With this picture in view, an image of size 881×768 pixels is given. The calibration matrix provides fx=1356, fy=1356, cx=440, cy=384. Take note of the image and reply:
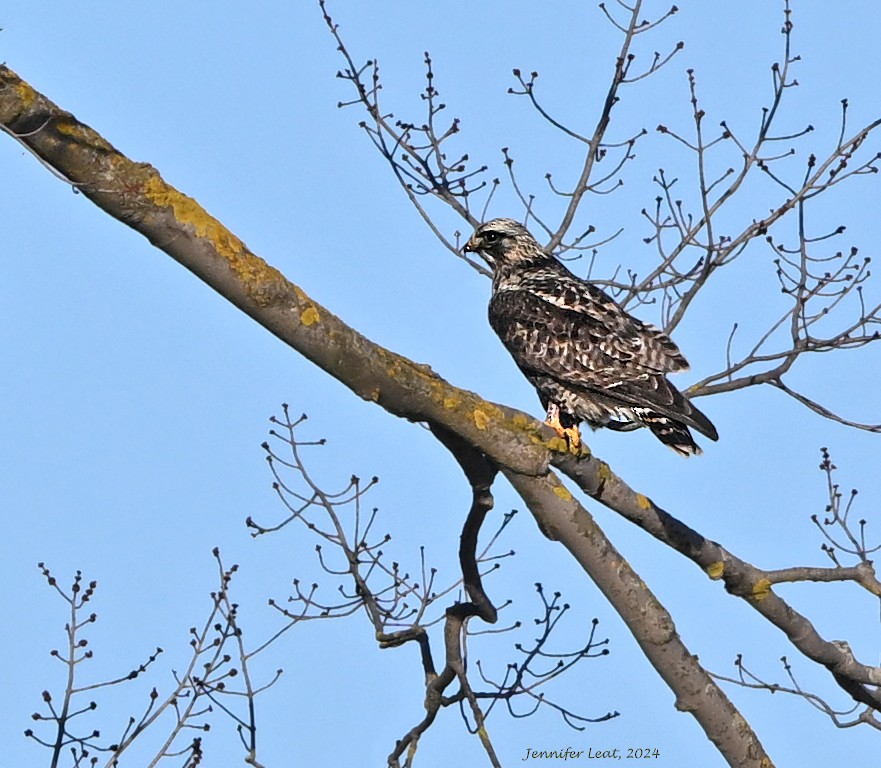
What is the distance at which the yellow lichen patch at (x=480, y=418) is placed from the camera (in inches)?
230

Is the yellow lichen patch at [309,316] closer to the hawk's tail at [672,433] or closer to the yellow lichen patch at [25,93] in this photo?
the yellow lichen patch at [25,93]

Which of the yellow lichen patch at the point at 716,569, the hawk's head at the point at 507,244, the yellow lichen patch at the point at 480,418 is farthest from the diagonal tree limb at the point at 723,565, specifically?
the hawk's head at the point at 507,244

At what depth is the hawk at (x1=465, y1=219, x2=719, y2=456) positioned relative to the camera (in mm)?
8344

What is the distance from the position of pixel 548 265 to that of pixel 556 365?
1.40 meters

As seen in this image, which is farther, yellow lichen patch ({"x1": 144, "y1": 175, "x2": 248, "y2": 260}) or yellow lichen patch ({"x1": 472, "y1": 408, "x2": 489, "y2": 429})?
yellow lichen patch ({"x1": 472, "y1": 408, "x2": 489, "y2": 429})

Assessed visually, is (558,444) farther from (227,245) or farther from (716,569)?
(227,245)

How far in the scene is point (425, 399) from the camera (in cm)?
555

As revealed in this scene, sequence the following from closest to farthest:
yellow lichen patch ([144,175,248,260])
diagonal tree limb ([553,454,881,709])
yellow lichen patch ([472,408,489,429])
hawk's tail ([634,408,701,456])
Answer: yellow lichen patch ([144,175,248,260])
yellow lichen patch ([472,408,489,429])
diagonal tree limb ([553,454,881,709])
hawk's tail ([634,408,701,456])

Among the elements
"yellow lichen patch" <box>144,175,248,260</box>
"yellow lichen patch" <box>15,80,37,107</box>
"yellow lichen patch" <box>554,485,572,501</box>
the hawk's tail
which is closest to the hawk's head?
the hawk's tail

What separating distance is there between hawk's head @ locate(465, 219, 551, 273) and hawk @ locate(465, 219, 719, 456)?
23 millimetres

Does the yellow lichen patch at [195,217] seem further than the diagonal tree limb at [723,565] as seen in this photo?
No

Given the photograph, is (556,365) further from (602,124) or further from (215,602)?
(215,602)

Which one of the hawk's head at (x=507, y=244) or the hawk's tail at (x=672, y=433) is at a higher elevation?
the hawk's head at (x=507, y=244)

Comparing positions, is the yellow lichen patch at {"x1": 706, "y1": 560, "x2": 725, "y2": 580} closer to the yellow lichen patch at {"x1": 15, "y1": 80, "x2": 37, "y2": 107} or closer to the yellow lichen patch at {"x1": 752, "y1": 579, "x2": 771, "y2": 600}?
the yellow lichen patch at {"x1": 752, "y1": 579, "x2": 771, "y2": 600}
